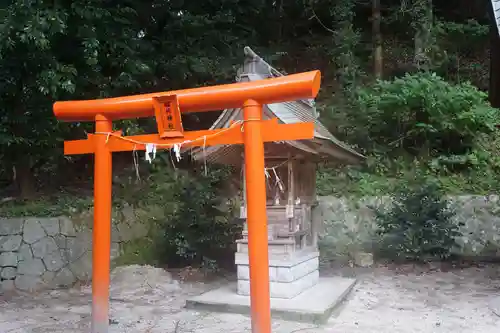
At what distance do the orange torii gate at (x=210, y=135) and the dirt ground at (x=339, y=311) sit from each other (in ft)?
4.55

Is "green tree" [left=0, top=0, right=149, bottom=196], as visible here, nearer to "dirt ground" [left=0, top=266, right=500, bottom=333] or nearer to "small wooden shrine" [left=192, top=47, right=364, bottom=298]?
"small wooden shrine" [left=192, top=47, right=364, bottom=298]

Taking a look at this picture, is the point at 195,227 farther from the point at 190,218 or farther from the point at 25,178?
the point at 25,178

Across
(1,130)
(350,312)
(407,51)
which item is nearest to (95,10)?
(1,130)

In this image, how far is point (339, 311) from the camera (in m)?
6.27

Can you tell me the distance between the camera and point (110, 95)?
9.22 metres

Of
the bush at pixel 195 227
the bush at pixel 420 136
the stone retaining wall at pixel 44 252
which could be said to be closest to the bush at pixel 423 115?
the bush at pixel 420 136

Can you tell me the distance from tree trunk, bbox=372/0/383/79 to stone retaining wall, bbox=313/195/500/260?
4609mm

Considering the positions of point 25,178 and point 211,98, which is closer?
point 211,98

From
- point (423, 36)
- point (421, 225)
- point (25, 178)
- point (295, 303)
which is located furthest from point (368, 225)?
point (25, 178)

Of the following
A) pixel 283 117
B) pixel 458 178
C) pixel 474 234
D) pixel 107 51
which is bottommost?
pixel 474 234

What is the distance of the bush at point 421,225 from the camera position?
878cm

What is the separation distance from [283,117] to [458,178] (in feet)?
19.6

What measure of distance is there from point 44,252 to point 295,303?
472 cm

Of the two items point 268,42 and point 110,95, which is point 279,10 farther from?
point 110,95
